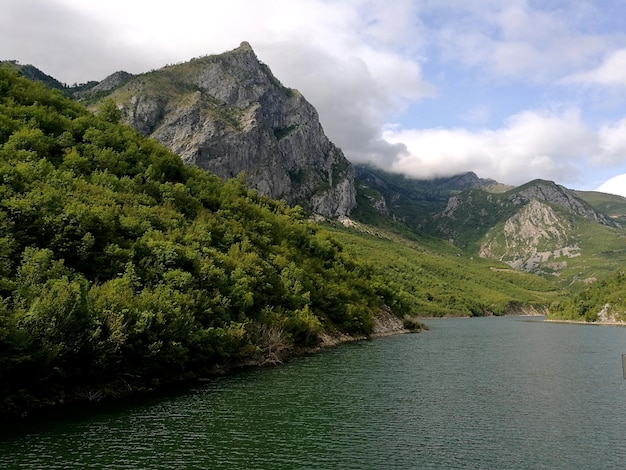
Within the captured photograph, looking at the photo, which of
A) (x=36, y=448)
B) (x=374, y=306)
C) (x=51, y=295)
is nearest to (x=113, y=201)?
(x=51, y=295)

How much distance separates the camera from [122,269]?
53.2 meters

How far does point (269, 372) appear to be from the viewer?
5816 centimetres

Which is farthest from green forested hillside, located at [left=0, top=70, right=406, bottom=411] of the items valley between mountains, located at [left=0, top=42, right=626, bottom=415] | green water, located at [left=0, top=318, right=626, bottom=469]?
green water, located at [left=0, top=318, right=626, bottom=469]

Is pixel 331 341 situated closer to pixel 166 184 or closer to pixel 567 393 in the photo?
pixel 166 184

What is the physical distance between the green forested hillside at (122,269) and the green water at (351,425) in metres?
4.09

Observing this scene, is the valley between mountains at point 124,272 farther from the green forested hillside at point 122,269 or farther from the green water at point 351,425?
the green water at point 351,425

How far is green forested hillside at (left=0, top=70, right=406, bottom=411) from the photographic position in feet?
123

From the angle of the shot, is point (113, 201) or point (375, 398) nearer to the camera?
point (375, 398)

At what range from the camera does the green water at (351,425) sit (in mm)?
27891

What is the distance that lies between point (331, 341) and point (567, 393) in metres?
46.7

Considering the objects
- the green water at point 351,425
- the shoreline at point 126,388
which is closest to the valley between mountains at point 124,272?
the shoreline at point 126,388

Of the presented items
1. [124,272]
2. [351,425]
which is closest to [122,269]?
[124,272]

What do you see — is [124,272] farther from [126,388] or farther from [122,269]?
[126,388]

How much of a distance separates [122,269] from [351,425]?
3127 cm
